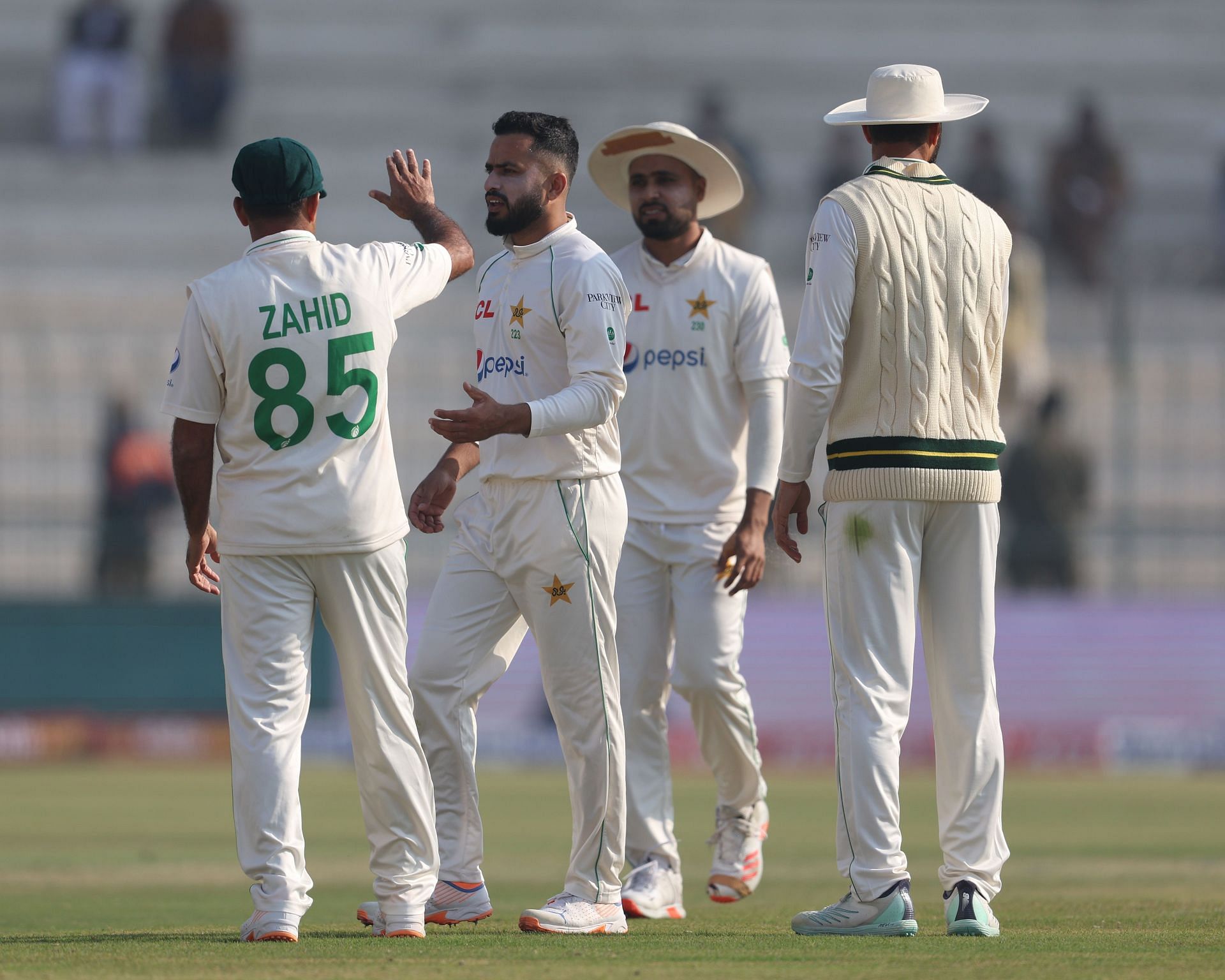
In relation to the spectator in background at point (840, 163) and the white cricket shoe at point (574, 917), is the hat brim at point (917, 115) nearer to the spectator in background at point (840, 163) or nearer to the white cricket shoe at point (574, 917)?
the white cricket shoe at point (574, 917)

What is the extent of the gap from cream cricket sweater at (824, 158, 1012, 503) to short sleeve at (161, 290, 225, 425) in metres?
1.81

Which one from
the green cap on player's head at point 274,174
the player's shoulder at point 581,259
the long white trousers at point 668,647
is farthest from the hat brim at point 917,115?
the long white trousers at point 668,647

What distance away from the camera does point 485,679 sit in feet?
20.6

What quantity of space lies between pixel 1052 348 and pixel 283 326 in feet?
51.5

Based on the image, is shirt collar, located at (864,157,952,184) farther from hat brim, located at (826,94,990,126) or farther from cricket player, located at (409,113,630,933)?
cricket player, located at (409,113,630,933)

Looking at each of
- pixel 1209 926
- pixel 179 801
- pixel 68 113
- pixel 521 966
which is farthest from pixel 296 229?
pixel 68 113

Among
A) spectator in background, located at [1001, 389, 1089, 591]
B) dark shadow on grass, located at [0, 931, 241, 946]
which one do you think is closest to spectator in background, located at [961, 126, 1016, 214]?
spectator in background, located at [1001, 389, 1089, 591]

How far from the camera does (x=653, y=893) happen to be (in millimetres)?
6922

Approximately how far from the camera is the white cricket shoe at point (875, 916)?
5613 millimetres

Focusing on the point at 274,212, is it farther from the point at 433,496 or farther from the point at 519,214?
the point at 433,496

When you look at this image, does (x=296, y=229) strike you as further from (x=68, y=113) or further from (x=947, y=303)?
(x=68, y=113)

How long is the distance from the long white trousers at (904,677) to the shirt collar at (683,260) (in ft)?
6.29

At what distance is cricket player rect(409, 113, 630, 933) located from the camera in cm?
596

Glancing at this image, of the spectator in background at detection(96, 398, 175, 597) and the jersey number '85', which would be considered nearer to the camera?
the jersey number '85'
